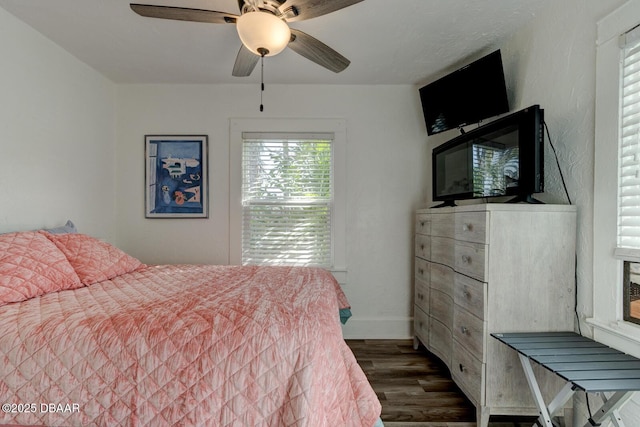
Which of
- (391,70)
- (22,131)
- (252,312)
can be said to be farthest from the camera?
(391,70)

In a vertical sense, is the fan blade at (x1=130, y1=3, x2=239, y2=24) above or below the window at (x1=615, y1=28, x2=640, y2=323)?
above

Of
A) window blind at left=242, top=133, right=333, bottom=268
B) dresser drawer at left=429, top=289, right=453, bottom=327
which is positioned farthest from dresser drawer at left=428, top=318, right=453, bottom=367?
window blind at left=242, top=133, right=333, bottom=268

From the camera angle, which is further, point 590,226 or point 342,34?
point 342,34

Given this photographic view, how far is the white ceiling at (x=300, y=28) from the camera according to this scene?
1.89 m

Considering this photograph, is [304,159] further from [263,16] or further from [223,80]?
[263,16]

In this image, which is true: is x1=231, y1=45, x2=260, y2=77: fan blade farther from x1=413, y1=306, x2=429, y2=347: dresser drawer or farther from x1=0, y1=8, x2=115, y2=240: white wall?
x1=413, y1=306, x2=429, y2=347: dresser drawer

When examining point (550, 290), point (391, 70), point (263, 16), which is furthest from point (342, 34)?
point (550, 290)

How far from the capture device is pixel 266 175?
9.89ft

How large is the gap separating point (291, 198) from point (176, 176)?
45.9 inches

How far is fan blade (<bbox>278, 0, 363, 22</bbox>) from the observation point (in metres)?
1.42

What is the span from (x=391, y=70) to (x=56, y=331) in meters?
2.84

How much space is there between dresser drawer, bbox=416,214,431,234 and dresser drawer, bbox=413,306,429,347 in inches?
27.3

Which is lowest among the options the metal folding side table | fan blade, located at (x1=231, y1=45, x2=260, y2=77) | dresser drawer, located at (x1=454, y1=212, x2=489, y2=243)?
the metal folding side table

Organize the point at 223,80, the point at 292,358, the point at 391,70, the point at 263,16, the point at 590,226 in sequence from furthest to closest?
the point at 223,80 < the point at 391,70 < the point at 590,226 < the point at 263,16 < the point at 292,358
